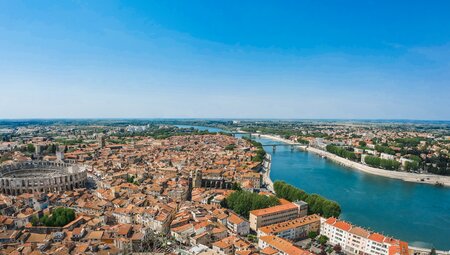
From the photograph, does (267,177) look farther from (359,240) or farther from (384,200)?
(359,240)

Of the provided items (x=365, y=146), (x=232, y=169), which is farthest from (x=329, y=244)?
(x=365, y=146)

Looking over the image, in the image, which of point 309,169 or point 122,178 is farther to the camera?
point 309,169

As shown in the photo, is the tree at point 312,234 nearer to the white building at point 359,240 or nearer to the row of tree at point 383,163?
the white building at point 359,240

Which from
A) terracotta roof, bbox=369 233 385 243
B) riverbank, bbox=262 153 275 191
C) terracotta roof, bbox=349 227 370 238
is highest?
terracotta roof, bbox=349 227 370 238

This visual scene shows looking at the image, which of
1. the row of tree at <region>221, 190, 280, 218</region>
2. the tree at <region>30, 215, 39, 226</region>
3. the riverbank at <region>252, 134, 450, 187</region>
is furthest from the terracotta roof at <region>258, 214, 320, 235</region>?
the riverbank at <region>252, 134, 450, 187</region>

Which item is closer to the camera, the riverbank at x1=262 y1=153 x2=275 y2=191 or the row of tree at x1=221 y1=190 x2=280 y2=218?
the row of tree at x1=221 y1=190 x2=280 y2=218

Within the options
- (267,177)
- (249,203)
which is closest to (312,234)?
(249,203)

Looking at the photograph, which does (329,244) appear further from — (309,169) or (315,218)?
(309,169)

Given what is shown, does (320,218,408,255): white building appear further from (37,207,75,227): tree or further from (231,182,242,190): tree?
(37,207,75,227): tree
